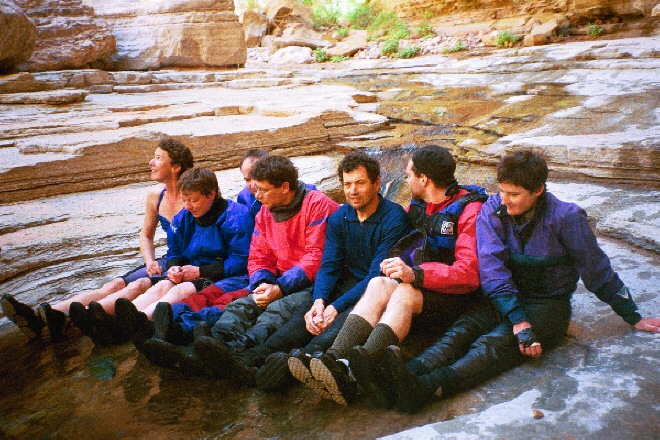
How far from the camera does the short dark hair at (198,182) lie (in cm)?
384

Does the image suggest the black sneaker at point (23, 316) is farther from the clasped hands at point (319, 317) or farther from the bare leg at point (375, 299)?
the bare leg at point (375, 299)

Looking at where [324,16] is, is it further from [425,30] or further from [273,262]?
[273,262]

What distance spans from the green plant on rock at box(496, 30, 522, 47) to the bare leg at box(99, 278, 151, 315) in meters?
11.4

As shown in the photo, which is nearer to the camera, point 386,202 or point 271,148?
point 386,202

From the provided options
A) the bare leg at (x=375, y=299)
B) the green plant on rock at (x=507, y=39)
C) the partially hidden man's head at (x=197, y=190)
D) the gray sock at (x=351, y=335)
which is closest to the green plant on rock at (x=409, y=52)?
the green plant on rock at (x=507, y=39)

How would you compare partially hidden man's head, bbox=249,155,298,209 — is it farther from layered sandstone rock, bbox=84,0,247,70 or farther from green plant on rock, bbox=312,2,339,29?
green plant on rock, bbox=312,2,339,29

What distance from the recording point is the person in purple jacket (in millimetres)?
2729

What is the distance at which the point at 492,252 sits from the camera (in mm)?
2908

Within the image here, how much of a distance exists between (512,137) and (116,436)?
5.35m

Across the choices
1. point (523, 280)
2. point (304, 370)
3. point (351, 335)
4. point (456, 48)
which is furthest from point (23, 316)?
point (456, 48)

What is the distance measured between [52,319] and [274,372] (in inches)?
76.4

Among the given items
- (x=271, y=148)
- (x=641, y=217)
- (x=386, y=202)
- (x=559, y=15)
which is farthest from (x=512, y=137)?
(x=559, y=15)

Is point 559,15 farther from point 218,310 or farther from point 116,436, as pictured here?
point 116,436

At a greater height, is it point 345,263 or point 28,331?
point 345,263
